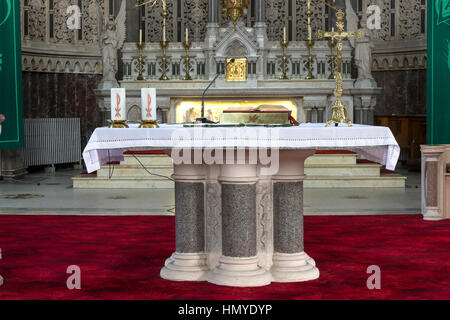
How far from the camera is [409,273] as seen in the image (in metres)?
4.88

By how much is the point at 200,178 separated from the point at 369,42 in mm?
7964

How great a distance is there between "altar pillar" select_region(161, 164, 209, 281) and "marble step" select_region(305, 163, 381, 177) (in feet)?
19.3

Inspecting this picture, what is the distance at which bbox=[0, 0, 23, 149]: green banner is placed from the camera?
10.4 m

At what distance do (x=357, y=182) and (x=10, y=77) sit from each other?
4972 mm

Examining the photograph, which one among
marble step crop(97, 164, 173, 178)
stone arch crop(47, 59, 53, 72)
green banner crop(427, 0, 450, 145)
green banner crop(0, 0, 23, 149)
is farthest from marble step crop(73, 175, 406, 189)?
stone arch crop(47, 59, 53, 72)

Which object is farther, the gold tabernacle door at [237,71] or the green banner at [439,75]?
the gold tabernacle door at [237,71]

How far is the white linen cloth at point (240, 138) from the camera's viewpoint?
441 centimetres

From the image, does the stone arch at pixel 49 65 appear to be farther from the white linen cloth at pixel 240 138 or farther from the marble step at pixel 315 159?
the white linen cloth at pixel 240 138

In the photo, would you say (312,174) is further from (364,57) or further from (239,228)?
(239,228)

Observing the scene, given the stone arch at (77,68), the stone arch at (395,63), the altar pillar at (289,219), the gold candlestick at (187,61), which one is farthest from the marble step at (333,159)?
the altar pillar at (289,219)

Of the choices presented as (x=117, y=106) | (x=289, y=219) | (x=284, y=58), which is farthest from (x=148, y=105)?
(x=284, y=58)

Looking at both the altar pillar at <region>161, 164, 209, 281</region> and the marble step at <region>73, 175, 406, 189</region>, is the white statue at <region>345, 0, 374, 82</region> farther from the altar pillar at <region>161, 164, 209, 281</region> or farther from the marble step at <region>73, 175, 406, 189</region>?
the altar pillar at <region>161, 164, 209, 281</region>

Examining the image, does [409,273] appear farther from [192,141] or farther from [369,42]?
[369,42]
